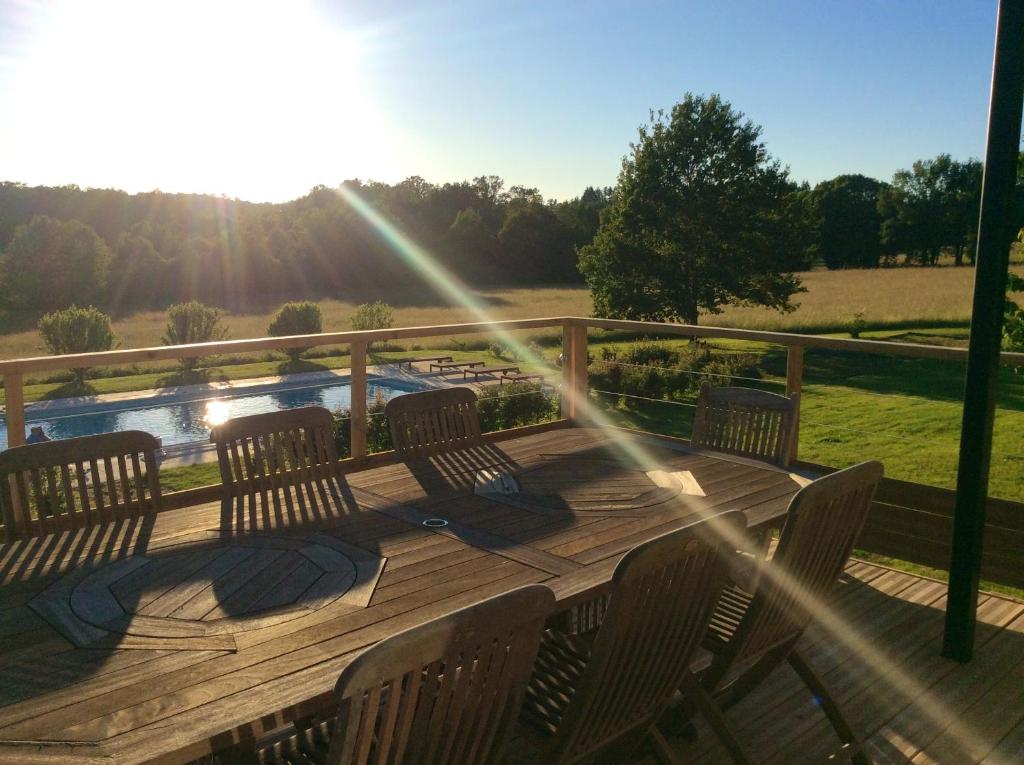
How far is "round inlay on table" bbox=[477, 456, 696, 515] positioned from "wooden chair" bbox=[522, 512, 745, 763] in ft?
1.93

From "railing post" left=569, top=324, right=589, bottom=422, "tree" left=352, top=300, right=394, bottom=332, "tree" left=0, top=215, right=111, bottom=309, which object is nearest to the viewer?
"railing post" left=569, top=324, right=589, bottom=422

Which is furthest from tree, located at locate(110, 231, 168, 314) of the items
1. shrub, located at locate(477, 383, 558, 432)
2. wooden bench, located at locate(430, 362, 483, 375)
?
shrub, located at locate(477, 383, 558, 432)

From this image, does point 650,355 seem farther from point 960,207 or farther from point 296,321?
point 960,207

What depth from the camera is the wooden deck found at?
2.54 m

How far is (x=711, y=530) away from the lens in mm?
1629

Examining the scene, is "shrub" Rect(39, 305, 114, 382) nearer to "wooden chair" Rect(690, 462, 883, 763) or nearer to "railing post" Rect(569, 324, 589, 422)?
"railing post" Rect(569, 324, 589, 422)

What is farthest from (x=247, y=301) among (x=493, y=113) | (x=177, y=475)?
(x=177, y=475)

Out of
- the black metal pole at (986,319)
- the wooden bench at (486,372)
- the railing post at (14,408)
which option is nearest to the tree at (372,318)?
the wooden bench at (486,372)

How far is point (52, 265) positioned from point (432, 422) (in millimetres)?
34570

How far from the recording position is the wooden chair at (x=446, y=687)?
1115 millimetres

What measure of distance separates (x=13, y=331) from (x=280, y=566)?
3154 cm

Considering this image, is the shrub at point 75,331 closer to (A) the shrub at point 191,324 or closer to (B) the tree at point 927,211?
(A) the shrub at point 191,324

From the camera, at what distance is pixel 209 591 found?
1815 millimetres

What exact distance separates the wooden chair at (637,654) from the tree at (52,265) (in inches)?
1414
